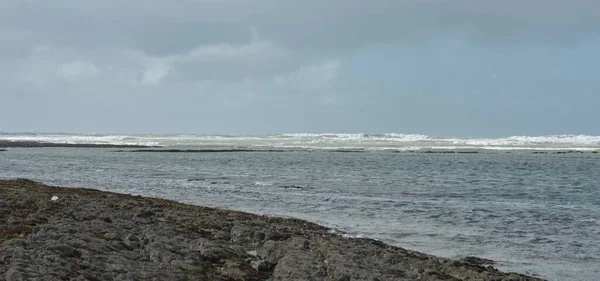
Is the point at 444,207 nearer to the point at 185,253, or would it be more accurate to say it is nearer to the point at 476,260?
the point at 476,260

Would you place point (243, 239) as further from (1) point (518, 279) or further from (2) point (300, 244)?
(1) point (518, 279)

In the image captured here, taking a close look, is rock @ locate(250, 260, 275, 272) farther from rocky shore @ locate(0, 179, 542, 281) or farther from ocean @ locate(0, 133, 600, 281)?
ocean @ locate(0, 133, 600, 281)

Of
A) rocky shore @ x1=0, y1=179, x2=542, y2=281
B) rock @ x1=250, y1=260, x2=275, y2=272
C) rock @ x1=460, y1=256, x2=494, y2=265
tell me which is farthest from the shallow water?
rock @ x1=250, y1=260, x2=275, y2=272

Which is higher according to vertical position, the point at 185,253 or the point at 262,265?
the point at 185,253

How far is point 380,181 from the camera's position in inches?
1688

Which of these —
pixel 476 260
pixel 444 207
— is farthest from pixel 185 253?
pixel 444 207

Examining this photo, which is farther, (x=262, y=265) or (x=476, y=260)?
(x=476, y=260)

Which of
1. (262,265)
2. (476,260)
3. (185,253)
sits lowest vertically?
(476,260)

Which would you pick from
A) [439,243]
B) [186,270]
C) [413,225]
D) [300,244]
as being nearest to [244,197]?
[413,225]

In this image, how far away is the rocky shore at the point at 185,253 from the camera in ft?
36.6

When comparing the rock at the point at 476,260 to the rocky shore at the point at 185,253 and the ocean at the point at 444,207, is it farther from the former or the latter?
the ocean at the point at 444,207

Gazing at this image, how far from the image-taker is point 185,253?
520 inches

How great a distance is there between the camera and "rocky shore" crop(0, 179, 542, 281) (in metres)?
11.1

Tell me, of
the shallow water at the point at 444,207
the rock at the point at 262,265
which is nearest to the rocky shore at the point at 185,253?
the rock at the point at 262,265
